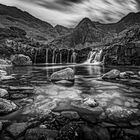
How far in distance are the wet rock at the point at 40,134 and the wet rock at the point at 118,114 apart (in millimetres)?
2498

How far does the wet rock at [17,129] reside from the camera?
464 cm

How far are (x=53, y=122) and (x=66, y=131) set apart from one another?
120 centimetres

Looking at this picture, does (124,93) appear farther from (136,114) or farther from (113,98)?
(136,114)

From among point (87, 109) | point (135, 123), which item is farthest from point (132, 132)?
point (87, 109)

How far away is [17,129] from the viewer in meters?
4.85

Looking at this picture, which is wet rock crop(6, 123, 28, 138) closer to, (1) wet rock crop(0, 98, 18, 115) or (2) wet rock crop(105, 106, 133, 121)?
(1) wet rock crop(0, 98, 18, 115)

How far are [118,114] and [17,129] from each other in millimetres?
3988

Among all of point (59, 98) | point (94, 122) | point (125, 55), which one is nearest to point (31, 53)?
point (125, 55)

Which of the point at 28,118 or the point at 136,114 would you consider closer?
the point at 28,118

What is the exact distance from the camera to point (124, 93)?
951 cm

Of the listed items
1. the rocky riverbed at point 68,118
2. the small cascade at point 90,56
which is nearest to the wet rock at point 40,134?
the rocky riverbed at point 68,118

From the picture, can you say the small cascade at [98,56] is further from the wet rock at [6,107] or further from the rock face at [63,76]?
the wet rock at [6,107]

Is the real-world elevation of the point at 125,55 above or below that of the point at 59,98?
above

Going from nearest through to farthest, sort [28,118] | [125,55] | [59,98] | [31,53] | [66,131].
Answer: [66,131], [28,118], [59,98], [125,55], [31,53]
